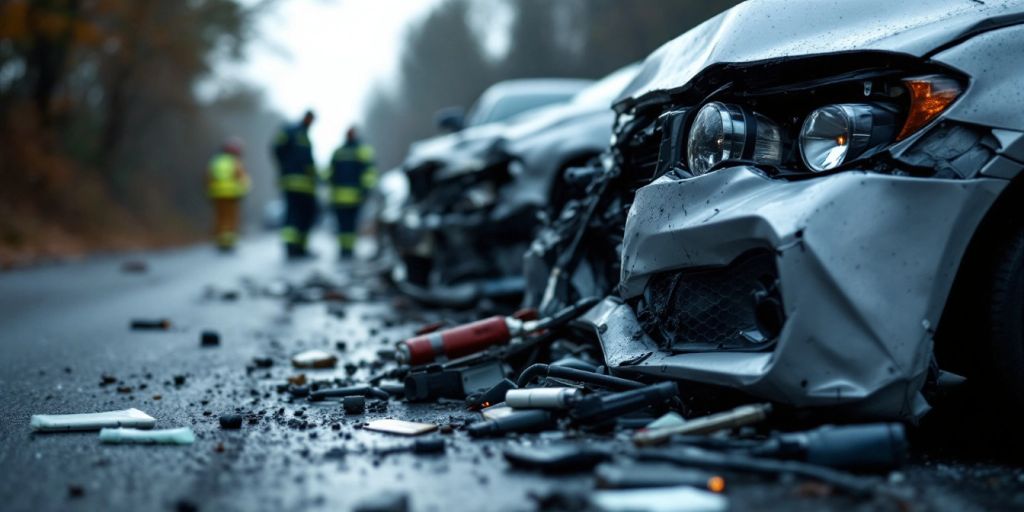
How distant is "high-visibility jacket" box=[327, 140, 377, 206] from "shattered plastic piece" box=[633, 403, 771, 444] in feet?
35.6

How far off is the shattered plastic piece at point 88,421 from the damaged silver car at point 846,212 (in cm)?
161

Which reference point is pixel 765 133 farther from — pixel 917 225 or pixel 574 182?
pixel 574 182

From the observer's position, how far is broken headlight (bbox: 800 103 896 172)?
269cm

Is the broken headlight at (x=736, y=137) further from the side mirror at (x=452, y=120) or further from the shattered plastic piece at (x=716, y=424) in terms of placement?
the side mirror at (x=452, y=120)

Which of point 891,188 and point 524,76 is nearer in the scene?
point 891,188

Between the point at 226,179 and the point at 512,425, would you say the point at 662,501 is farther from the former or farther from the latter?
the point at 226,179

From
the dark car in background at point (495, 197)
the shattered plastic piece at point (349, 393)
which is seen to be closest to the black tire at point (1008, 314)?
the shattered plastic piece at point (349, 393)

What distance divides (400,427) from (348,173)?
1041 cm

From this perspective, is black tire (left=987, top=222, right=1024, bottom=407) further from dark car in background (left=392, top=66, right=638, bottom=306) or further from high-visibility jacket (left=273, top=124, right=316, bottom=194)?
high-visibility jacket (left=273, top=124, right=316, bottom=194)

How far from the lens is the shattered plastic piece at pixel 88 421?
3066 mm

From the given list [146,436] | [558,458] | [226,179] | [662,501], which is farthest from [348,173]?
[662,501]

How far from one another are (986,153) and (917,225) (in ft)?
0.91

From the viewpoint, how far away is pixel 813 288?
98.5 inches

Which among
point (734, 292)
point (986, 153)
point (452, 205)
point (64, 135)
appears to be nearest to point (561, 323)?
point (734, 292)
